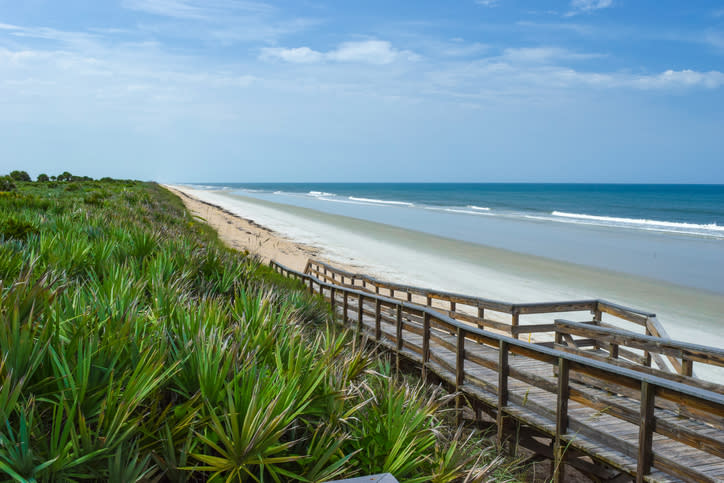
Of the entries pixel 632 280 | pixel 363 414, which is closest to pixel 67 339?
pixel 363 414

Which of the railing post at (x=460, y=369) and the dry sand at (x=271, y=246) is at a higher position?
the railing post at (x=460, y=369)

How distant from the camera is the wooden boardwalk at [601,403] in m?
4.94

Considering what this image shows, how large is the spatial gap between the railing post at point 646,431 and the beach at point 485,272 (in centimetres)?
829

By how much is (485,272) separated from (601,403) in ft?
63.5

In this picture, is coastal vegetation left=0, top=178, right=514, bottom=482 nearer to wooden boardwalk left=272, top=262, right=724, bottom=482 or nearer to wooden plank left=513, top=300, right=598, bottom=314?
wooden boardwalk left=272, top=262, right=724, bottom=482

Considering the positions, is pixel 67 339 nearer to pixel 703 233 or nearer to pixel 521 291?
pixel 521 291

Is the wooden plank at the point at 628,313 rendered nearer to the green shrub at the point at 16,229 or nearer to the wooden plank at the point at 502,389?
the wooden plank at the point at 502,389

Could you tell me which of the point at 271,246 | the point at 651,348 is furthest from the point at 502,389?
the point at 271,246

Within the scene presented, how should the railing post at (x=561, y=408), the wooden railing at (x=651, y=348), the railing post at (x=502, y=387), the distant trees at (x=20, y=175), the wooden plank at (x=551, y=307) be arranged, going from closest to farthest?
the railing post at (x=561, y=408) → the wooden railing at (x=651, y=348) → the railing post at (x=502, y=387) → the wooden plank at (x=551, y=307) → the distant trees at (x=20, y=175)

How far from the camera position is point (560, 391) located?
607 cm

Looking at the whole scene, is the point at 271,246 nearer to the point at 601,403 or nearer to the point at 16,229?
the point at 16,229

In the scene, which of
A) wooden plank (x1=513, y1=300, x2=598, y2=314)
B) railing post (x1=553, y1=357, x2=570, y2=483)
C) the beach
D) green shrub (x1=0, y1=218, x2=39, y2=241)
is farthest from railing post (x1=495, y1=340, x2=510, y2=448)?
green shrub (x1=0, y1=218, x2=39, y2=241)

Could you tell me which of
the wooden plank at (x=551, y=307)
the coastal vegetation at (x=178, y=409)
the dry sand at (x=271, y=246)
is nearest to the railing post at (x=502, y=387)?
the coastal vegetation at (x=178, y=409)

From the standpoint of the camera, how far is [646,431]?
200 inches
